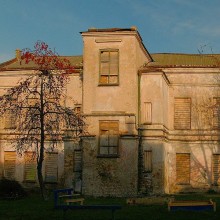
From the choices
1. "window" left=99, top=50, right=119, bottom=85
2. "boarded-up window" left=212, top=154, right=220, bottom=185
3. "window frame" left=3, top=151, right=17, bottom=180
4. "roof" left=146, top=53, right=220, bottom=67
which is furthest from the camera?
"roof" left=146, top=53, right=220, bottom=67

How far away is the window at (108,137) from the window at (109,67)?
2494 millimetres

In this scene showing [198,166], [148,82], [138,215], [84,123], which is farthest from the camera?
[198,166]

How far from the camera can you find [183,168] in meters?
30.1

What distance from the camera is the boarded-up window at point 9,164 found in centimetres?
3111

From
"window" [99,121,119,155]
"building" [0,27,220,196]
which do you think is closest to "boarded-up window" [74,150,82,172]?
"building" [0,27,220,196]

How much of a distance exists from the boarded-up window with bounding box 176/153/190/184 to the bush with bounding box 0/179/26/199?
413 inches

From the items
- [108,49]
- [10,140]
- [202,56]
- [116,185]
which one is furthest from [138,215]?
[202,56]

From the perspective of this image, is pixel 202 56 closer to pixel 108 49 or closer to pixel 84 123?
pixel 108 49

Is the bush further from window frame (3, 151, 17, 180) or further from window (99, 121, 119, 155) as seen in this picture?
window frame (3, 151, 17, 180)

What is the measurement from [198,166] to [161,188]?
4.27m

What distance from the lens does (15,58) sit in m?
36.7

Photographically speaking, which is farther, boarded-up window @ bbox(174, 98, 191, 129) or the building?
boarded-up window @ bbox(174, 98, 191, 129)

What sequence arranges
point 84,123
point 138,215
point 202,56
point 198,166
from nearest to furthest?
point 138,215
point 84,123
point 198,166
point 202,56

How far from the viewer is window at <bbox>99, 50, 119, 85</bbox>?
26531 mm
